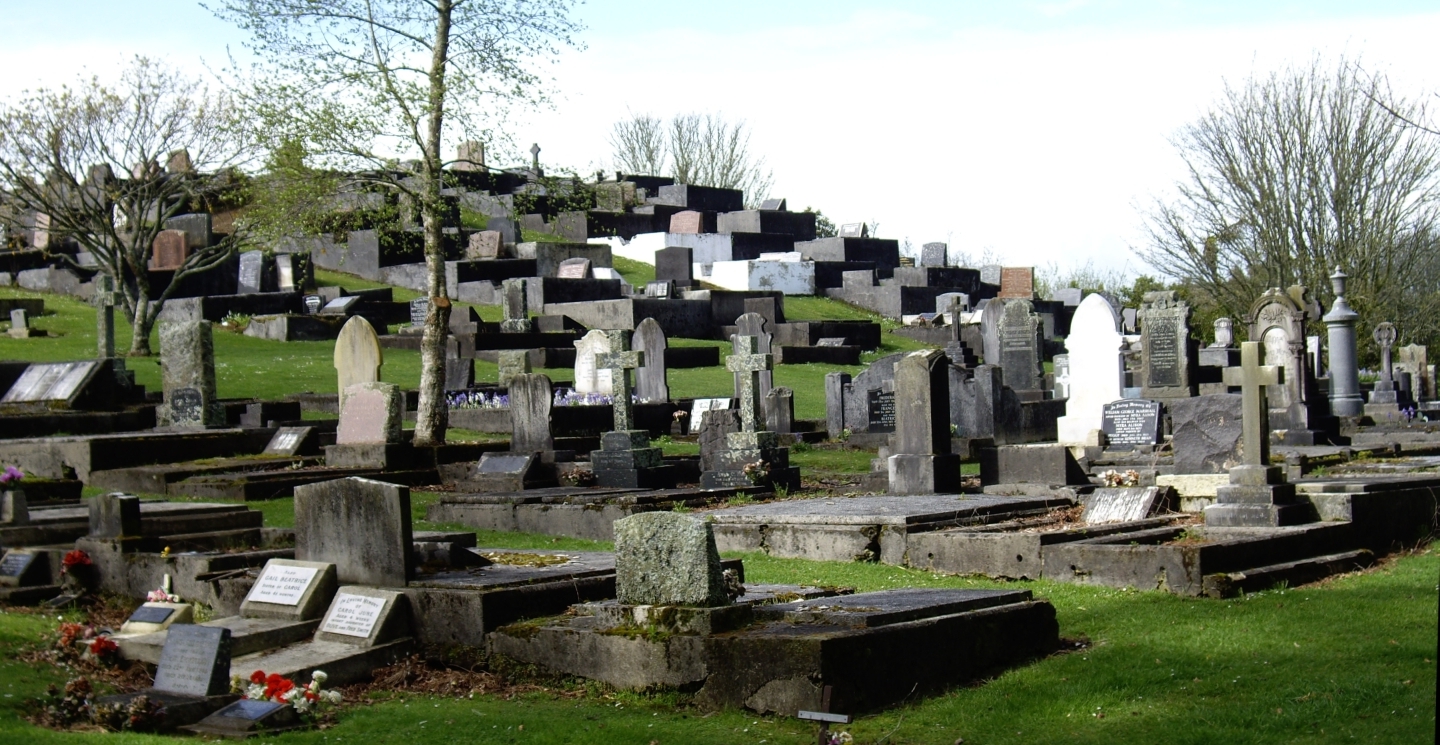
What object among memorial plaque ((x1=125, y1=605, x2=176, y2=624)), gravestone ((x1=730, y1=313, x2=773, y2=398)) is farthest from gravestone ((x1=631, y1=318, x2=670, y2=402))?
memorial plaque ((x1=125, y1=605, x2=176, y2=624))

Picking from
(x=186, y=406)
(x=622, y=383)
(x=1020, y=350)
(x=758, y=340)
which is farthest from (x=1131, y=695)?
(x=1020, y=350)

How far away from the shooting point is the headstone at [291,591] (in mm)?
8719

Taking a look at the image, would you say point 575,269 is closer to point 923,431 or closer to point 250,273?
point 250,273

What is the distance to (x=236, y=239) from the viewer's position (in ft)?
108

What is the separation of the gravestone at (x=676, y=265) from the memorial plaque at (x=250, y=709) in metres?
36.5

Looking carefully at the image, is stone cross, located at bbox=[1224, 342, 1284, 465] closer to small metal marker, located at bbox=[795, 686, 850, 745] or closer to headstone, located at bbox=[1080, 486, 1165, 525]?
headstone, located at bbox=[1080, 486, 1165, 525]

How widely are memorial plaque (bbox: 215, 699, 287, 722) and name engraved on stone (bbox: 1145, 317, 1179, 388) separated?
738 inches

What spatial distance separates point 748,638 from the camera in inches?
279

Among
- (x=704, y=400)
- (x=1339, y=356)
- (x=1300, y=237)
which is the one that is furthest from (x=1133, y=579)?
(x=1300, y=237)

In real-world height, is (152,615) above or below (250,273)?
below

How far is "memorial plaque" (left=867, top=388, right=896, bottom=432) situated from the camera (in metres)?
21.2

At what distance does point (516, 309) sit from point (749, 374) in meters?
17.3

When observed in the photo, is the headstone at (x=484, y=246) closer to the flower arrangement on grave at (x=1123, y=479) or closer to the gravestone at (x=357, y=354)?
the gravestone at (x=357, y=354)

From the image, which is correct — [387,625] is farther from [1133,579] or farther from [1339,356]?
[1339,356]
